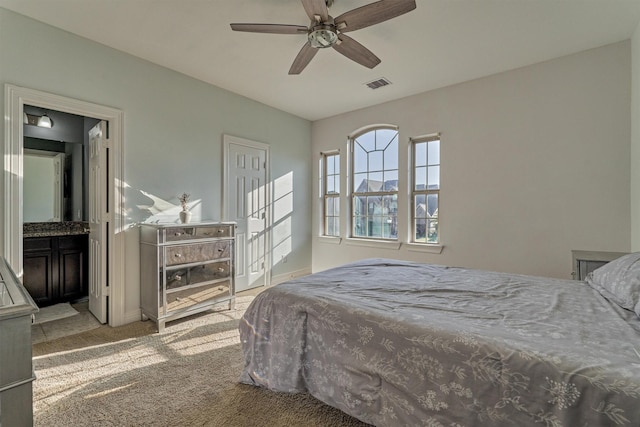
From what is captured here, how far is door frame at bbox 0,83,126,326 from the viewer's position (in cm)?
242

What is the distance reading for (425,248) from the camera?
407 centimetres

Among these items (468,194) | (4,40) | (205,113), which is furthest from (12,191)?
(468,194)

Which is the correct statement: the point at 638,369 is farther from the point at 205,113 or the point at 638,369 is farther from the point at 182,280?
the point at 205,113

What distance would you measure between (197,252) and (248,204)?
1.29 m

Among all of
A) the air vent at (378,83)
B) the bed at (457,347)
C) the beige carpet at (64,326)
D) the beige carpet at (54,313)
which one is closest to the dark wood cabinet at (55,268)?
the beige carpet at (54,313)

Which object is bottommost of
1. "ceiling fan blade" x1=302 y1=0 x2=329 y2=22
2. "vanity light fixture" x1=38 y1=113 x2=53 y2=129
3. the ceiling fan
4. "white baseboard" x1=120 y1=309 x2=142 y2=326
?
"white baseboard" x1=120 y1=309 x2=142 y2=326

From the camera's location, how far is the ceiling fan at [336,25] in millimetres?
1885

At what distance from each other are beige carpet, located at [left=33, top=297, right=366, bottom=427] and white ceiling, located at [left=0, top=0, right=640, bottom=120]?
2848 mm

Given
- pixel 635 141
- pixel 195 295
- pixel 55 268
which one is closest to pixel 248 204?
pixel 195 295

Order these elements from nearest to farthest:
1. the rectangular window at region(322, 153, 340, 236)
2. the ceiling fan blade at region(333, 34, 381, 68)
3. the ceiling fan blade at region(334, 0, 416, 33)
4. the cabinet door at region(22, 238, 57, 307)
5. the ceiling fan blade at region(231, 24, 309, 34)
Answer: the ceiling fan blade at region(334, 0, 416, 33) → the ceiling fan blade at region(231, 24, 309, 34) → the ceiling fan blade at region(333, 34, 381, 68) → the cabinet door at region(22, 238, 57, 307) → the rectangular window at region(322, 153, 340, 236)

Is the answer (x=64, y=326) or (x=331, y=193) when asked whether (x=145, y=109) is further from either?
(x=331, y=193)

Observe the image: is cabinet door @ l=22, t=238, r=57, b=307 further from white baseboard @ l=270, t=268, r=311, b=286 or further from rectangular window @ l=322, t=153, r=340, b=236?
rectangular window @ l=322, t=153, r=340, b=236

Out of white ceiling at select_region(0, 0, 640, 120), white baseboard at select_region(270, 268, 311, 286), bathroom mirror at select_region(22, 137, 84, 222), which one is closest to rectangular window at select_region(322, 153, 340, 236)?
white baseboard at select_region(270, 268, 311, 286)

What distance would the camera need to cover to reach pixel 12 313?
0.88 metres
